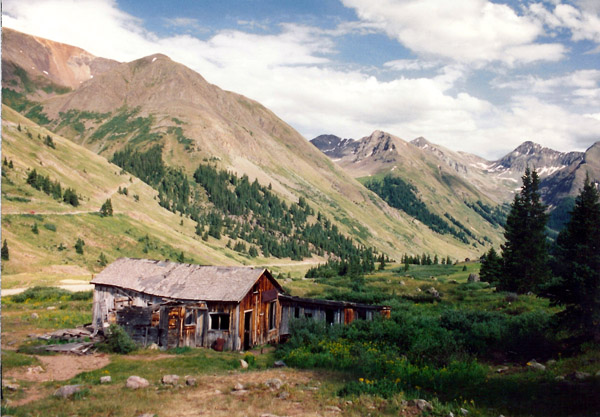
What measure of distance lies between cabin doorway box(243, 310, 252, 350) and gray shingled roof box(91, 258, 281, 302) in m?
2.55

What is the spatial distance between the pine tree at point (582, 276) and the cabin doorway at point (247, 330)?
22.3m

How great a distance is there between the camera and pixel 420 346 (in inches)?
1046

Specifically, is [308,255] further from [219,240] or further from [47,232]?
[47,232]

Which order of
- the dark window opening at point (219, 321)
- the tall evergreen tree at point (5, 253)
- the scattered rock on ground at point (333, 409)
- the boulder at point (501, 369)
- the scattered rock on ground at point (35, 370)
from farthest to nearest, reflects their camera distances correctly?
1. the tall evergreen tree at point (5, 253)
2. the dark window opening at point (219, 321)
3. the scattered rock on ground at point (35, 370)
4. the boulder at point (501, 369)
5. the scattered rock on ground at point (333, 409)

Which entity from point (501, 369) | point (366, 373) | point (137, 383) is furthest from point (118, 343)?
point (501, 369)

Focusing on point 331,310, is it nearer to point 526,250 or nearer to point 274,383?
point 274,383

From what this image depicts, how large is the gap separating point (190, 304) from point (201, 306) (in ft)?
2.92

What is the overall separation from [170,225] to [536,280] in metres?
106

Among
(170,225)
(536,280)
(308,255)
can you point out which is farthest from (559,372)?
(308,255)

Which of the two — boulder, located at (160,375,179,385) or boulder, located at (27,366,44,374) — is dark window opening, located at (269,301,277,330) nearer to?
boulder, located at (160,375,179,385)

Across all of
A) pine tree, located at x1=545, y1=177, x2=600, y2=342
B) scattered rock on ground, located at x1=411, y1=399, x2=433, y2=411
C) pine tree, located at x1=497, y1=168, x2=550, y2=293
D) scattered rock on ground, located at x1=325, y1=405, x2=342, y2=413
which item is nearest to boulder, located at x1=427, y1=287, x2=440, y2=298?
pine tree, located at x1=497, y1=168, x2=550, y2=293

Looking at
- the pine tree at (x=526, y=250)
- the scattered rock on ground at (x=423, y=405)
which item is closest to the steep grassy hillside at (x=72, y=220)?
the scattered rock on ground at (x=423, y=405)

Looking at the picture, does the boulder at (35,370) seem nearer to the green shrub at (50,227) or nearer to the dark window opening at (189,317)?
the dark window opening at (189,317)

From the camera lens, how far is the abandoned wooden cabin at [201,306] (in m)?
33.2
